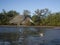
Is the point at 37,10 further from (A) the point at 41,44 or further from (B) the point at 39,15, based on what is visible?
(A) the point at 41,44

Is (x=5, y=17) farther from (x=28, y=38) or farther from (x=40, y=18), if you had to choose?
(x=28, y=38)

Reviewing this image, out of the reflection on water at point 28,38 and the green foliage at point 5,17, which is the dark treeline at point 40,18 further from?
the reflection on water at point 28,38

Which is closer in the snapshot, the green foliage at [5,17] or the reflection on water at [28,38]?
the reflection on water at [28,38]

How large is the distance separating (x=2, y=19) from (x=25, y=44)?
2176 centimetres

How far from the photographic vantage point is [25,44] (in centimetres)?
693

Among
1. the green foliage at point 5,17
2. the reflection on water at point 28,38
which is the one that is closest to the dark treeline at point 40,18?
the green foliage at point 5,17

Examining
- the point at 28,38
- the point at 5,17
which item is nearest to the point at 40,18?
the point at 5,17

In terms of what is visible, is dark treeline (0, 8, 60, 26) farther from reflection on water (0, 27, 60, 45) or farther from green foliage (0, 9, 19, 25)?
reflection on water (0, 27, 60, 45)

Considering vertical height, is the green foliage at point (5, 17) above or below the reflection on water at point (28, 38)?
above

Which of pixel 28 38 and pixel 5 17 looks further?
pixel 5 17

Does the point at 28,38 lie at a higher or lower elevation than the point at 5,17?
lower

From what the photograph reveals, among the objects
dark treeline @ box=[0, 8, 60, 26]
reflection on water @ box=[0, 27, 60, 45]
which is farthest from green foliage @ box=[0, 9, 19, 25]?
reflection on water @ box=[0, 27, 60, 45]

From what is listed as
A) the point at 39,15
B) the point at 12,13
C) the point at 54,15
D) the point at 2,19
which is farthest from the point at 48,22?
the point at 12,13

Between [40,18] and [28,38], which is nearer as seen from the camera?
[28,38]
